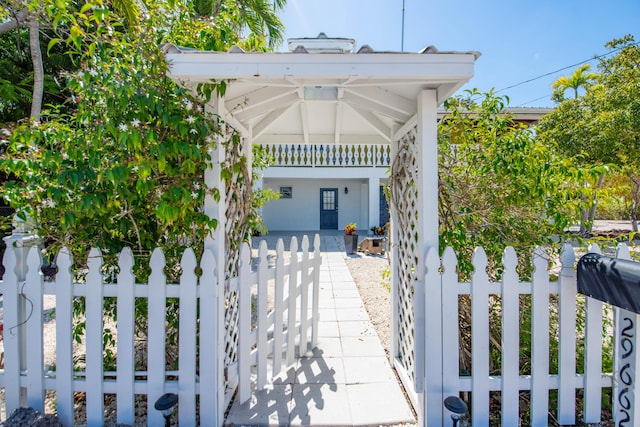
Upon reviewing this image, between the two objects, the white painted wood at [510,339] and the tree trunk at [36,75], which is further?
the tree trunk at [36,75]

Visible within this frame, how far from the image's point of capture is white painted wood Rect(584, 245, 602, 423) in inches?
74.1

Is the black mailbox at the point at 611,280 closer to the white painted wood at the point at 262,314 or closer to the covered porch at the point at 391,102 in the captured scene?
the covered porch at the point at 391,102

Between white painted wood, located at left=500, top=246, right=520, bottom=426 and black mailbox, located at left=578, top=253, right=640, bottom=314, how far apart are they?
1.11 feet

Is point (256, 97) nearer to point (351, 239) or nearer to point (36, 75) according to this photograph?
point (36, 75)

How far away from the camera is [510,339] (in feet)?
6.29

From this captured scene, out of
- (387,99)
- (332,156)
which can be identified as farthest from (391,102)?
(332,156)

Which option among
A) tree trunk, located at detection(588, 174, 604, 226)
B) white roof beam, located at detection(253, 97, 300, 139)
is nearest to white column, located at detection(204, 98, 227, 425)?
white roof beam, located at detection(253, 97, 300, 139)

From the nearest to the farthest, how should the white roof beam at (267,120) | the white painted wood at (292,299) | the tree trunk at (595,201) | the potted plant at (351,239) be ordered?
the tree trunk at (595,201) → the white painted wood at (292,299) → the white roof beam at (267,120) → the potted plant at (351,239)

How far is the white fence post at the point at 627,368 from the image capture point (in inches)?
65.3

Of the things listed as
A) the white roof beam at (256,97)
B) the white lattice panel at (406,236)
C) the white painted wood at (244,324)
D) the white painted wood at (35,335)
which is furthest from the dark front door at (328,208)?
the white painted wood at (35,335)

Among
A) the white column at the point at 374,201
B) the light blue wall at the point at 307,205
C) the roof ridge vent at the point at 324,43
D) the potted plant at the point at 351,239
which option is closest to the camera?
the roof ridge vent at the point at 324,43

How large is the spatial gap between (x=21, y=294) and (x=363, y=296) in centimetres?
413

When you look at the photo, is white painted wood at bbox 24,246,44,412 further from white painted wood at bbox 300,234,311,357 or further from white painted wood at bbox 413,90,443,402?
white painted wood at bbox 413,90,443,402

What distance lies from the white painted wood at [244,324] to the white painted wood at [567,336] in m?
2.03
